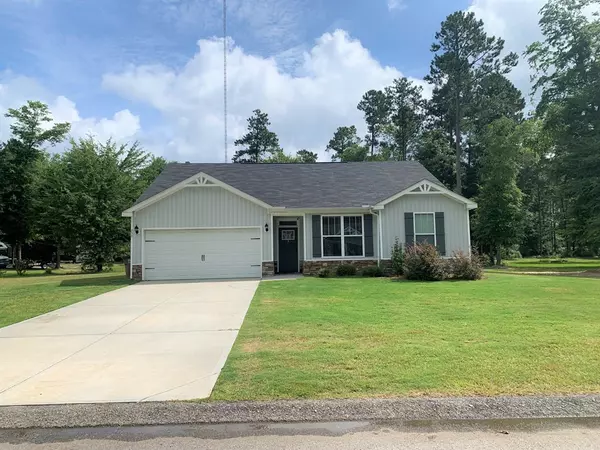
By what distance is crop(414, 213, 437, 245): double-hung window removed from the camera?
18.2 metres

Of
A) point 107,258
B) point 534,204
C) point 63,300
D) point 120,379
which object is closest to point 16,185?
point 107,258

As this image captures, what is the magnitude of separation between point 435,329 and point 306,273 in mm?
11021

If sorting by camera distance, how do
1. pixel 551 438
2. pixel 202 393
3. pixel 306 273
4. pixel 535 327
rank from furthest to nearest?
pixel 306 273 < pixel 535 327 < pixel 202 393 < pixel 551 438

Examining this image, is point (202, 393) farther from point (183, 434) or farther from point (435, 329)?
point (435, 329)

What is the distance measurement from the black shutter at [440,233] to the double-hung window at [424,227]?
139 mm

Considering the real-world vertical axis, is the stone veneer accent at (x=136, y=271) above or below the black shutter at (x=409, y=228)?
below

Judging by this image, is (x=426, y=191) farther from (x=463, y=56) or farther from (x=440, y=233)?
(x=463, y=56)

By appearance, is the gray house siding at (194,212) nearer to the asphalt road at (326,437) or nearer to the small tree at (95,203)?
the small tree at (95,203)

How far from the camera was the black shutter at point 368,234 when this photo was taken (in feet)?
60.8

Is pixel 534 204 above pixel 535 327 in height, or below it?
above

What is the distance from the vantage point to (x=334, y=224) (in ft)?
61.8

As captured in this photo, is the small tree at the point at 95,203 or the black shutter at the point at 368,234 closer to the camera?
the black shutter at the point at 368,234

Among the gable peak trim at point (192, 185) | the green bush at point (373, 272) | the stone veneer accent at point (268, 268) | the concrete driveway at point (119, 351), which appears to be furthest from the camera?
the stone veneer accent at point (268, 268)

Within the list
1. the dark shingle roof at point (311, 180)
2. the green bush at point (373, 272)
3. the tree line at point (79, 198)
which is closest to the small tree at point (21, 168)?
the tree line at point (79, 198)
